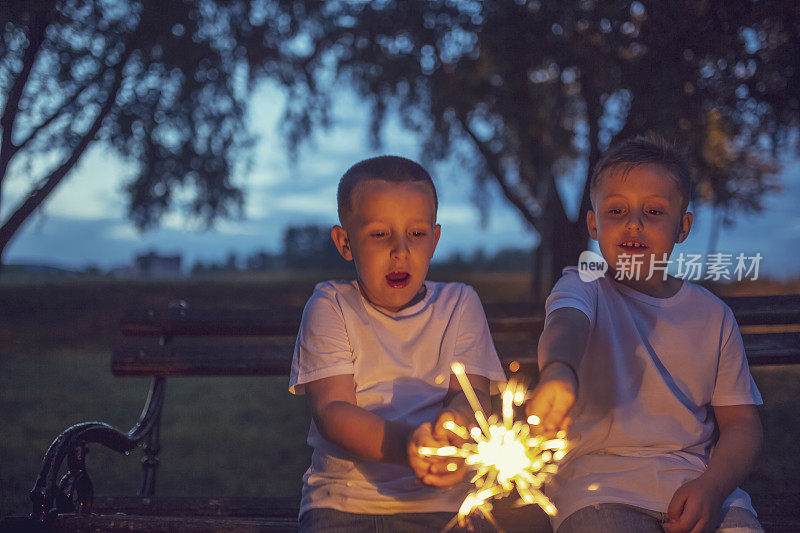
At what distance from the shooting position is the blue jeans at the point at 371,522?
2.21 m

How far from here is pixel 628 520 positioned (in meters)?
2.17

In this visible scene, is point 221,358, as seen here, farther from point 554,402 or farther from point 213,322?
Result: point 554,402

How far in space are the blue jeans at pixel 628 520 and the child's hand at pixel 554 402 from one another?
0.58 m

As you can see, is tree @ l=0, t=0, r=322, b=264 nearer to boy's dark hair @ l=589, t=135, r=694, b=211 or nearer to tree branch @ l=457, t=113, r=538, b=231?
tree branch @ l=457, t=113, r=538, b=231

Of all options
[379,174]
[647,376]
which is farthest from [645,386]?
[379,174]

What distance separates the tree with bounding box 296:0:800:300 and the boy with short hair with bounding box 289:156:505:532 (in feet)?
15.8

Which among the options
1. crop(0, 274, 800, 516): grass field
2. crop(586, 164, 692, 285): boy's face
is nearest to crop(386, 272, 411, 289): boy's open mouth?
crop(586, 164, 692, 285): boy's face

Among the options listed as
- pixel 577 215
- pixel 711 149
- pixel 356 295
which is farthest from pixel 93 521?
pixel 711 149

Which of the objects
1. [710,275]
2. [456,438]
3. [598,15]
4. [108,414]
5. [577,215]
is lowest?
[108,414]

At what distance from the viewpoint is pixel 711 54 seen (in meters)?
6.49

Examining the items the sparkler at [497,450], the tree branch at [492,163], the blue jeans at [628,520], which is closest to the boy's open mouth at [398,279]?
the sparkler at [497,450]

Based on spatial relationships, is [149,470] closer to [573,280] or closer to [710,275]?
[573,280]

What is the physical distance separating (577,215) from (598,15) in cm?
316

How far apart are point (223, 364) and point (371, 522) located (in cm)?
169
